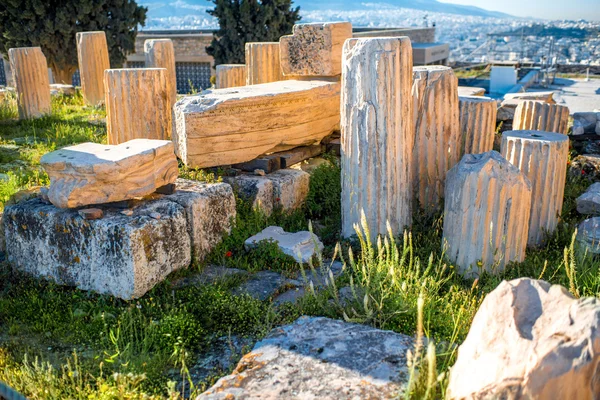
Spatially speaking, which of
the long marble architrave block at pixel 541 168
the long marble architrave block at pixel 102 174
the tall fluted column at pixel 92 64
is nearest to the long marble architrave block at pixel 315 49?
the long marble architrave block at pixel 541 168

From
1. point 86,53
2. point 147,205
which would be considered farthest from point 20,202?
point 86,53

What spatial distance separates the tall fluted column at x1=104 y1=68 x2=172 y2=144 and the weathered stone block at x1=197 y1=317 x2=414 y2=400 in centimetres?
391

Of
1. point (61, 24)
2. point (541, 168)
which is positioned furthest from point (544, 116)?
point (61, 24)

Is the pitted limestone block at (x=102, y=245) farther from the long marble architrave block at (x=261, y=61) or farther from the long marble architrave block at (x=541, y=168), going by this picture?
the long marble architrave block at (x=261, y=61)

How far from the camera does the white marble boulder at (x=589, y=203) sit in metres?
6.34

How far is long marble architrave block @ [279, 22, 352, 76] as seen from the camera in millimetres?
7480

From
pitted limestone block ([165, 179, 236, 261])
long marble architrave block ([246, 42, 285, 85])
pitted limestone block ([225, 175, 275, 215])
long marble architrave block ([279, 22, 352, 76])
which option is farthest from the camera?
long marble architrave block ([246, 42, 285, 85])

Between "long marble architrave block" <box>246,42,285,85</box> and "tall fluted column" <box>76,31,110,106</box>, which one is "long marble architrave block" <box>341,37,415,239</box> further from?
"tall fluted column" <box>76,31,110,106</box>

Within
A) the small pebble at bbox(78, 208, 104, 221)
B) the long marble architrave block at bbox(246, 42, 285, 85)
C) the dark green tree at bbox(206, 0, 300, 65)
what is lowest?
the small pebble at bbox(78, 208, 104, 221)

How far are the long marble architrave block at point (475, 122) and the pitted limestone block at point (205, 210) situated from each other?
2.61 m

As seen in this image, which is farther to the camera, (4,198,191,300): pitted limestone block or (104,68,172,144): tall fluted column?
(104,68,172,144): tall fluted column

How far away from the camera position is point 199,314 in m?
4.41

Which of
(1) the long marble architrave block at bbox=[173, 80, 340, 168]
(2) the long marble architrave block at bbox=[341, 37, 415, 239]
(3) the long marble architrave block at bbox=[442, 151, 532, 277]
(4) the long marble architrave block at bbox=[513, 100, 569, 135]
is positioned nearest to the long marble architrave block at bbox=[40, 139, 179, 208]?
(1) the long marble architrave block at bbox=[173, 80, 340, 168]

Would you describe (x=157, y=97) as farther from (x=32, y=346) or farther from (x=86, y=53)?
(x=86, y=53)
